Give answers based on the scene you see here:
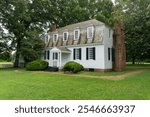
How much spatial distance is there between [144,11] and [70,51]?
10571 millimetres

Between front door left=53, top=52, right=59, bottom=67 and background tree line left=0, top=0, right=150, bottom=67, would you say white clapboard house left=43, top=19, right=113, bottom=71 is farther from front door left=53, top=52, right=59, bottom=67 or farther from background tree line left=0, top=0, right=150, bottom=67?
background tree line left=0, top=0, right=150, bottom=67

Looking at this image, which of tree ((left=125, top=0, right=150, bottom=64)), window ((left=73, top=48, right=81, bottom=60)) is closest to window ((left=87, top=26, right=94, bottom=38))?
window ((left=73, top=48, right=81, bottom=60))

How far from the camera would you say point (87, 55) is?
2434 centimetres

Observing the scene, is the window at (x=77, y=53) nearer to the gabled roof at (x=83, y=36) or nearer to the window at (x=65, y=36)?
the gabled roof at (x=83, y=36)

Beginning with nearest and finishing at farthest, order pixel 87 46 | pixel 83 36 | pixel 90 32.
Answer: pixel 87 46
pixel 90 32
pixel 83 36

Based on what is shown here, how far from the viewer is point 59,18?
3975cm

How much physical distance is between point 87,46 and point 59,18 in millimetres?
17298

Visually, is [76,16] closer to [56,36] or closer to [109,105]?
[56,36]

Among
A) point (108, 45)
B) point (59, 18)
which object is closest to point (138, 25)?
point (108, 45)

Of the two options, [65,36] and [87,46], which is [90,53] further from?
[65,36]

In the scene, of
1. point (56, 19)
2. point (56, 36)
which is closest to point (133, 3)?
point (56, 36)

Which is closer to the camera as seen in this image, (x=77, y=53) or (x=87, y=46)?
(x=87, y=46)

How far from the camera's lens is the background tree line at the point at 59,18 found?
78.3 feet

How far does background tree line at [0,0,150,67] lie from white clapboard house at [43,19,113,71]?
7.95 feet
